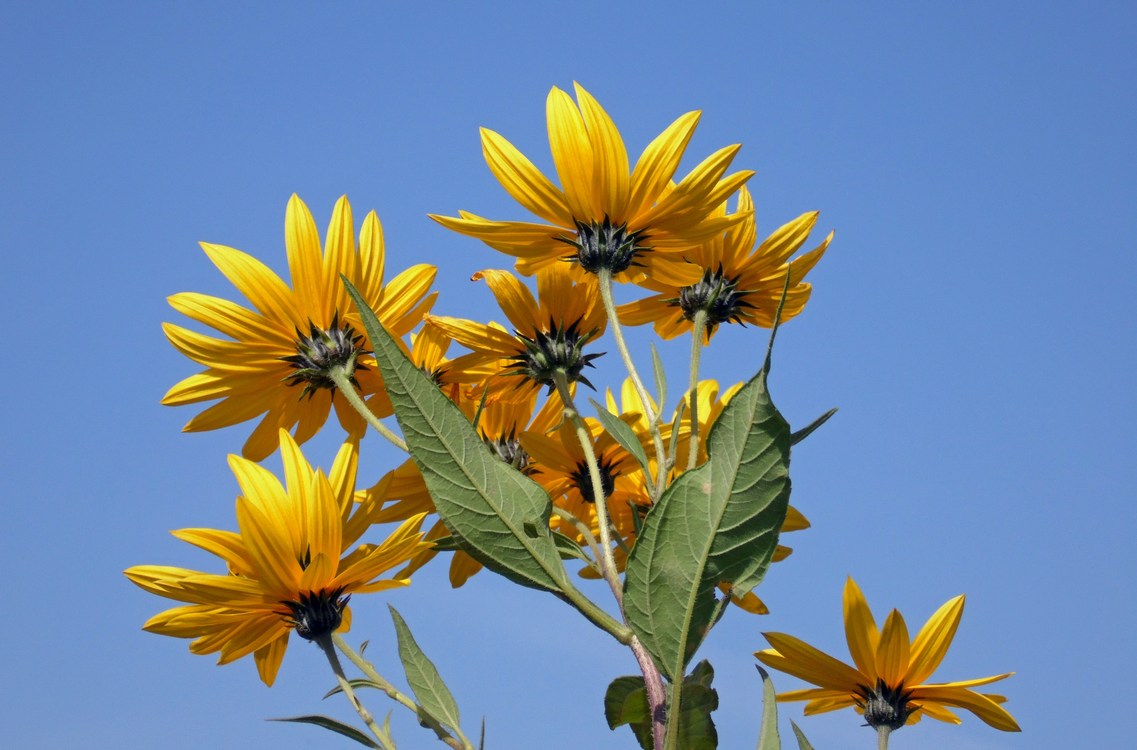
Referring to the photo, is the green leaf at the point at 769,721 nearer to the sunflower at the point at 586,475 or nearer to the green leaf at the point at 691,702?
the green leaf at the point at 691,702

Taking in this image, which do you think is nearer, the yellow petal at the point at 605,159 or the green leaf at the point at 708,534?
the green leaf at the point at 708,534

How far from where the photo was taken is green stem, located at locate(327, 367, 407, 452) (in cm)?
215

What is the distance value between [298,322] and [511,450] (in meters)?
0.64

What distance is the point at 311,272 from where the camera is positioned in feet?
7.88

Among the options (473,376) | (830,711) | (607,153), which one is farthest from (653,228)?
(830,711)

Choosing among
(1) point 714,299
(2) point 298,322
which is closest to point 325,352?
(2) point 298,322

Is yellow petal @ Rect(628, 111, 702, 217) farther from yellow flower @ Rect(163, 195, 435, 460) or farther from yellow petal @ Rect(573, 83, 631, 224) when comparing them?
yellow flower @ Rect(163, 195, 435, 460)

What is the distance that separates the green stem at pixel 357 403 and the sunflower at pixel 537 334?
0.30 meters

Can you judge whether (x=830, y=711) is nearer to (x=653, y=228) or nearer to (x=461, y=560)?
(x=461, y=560)

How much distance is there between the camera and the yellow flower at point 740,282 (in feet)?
8.70

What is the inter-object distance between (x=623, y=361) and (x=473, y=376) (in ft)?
1.73

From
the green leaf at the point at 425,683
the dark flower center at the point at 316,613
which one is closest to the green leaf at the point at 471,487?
the green leaf at the point at 425,683

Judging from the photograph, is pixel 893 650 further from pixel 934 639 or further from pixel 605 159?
pixel 605 159

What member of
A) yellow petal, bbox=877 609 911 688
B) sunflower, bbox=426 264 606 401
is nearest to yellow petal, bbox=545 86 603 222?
sunflower, bbox=426 264 606 401
